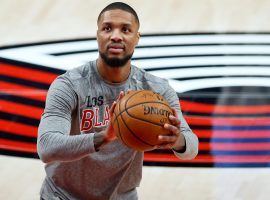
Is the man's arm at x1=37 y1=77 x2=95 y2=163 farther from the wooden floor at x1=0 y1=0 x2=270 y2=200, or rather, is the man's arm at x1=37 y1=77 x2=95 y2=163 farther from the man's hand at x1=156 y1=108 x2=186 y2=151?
the wooden floor at x1=0 y1=0 x2=270 y2=200

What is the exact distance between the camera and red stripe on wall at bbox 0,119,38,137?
3.86 metres

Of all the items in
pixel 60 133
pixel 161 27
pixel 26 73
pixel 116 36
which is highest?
pixel 161 27

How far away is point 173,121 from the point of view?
1791 mm

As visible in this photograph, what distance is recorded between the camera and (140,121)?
1784 mm

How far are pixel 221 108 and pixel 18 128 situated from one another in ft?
5.33

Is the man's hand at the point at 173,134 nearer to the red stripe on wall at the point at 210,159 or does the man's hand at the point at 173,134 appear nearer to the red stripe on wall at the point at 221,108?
the red stripe on wall at the point at 210,159

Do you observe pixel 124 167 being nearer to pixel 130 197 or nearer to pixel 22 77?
pixel 130 197

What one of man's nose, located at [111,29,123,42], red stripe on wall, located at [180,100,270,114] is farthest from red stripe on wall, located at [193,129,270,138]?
man's nose, located at [111,29,123,42]

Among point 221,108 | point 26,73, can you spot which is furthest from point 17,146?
point 221,108

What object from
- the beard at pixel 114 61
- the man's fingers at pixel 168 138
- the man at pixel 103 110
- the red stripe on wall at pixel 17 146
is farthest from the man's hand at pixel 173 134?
the red stripe on wall at pixel 17 146

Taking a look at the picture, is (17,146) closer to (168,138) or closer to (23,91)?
(23,91)

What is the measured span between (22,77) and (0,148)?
0.61 m

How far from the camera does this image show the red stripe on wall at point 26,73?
3996 mm

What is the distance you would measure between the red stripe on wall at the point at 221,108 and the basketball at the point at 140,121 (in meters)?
2.15
